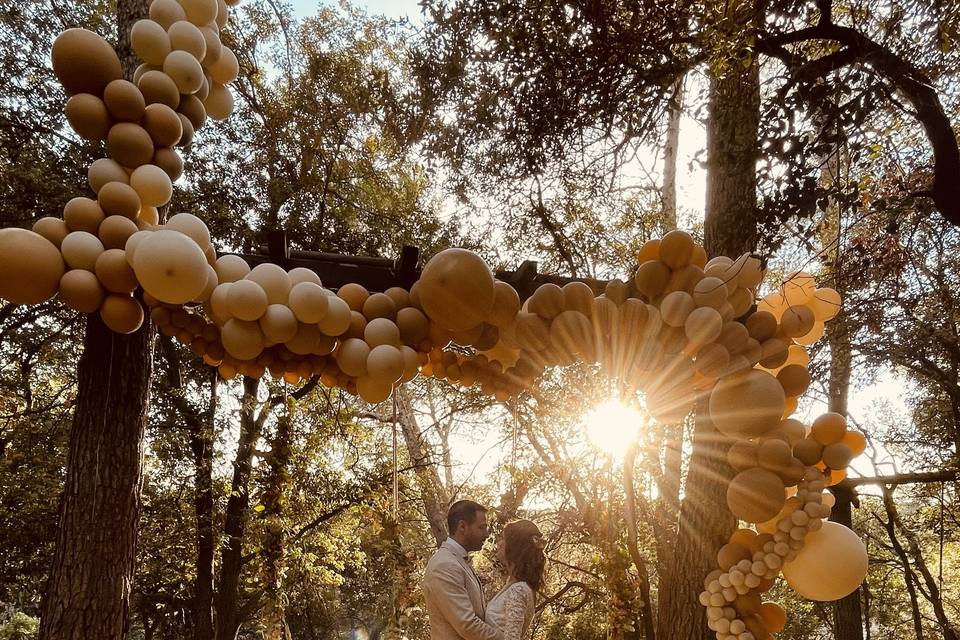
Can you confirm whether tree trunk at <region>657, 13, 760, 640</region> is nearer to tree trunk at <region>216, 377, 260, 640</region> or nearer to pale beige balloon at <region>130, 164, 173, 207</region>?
pale beige balloon at <region>130, 164, 173, 207</region>

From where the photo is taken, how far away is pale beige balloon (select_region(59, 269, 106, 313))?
4.86 ft

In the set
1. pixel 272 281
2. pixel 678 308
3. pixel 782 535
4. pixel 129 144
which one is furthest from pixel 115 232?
pixel 782 535

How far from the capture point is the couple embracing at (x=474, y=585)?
2346 millimetres

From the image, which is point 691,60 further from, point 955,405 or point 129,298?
point 955,405

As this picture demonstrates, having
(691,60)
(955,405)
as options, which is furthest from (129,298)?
(955,405)


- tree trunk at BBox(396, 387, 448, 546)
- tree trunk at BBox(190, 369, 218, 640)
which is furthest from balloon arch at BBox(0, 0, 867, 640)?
tree trunk at BBox(396, 387, 448, 546)

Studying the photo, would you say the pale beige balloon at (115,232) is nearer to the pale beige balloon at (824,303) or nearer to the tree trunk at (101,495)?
the tree trunk at (101,495)

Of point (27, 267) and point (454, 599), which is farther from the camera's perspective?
point (454, 599)

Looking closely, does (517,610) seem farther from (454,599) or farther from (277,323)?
(277,323)

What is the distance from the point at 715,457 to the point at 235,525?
226 inches

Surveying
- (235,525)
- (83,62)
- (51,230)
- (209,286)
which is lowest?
(235,525)

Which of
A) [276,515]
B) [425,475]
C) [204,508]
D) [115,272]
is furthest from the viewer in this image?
[425,475]

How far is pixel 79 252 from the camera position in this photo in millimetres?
1516

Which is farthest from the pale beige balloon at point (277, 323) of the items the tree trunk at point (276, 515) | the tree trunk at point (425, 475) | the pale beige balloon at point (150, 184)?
the tree trunk at point (425, 475)
